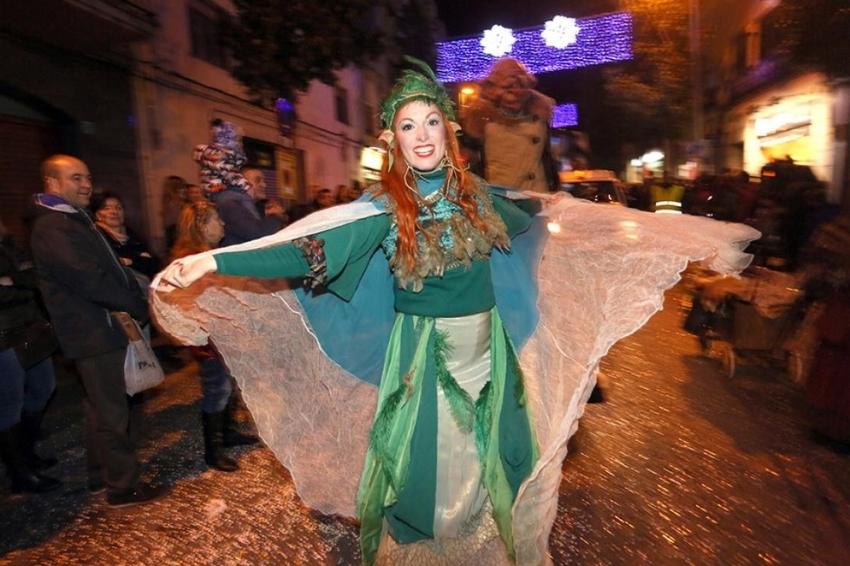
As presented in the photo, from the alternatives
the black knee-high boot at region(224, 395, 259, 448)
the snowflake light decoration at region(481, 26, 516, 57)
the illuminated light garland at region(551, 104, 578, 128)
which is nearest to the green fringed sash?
the black knee-high boot at region(224, 395, 259, 448)

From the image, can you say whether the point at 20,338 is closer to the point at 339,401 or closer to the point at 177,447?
the point at 177,447

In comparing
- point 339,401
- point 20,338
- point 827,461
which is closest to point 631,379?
point 827,461

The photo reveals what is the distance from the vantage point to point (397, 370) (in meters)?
2.37

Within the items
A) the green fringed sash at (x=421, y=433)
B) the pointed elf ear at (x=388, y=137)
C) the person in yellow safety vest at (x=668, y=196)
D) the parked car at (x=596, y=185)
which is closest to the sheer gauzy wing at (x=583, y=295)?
the green fringed sash at (x=421, y=433)

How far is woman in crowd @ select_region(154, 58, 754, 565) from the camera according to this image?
2.23 metres

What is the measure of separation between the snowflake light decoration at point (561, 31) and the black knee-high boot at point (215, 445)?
52.3 feet

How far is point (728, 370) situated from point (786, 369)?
1.80 ft

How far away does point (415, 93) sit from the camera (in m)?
2.30

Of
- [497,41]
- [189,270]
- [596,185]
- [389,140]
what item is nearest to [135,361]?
[189,270]

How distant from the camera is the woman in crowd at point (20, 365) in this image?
3.62 metres

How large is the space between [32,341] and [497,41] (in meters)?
16.1

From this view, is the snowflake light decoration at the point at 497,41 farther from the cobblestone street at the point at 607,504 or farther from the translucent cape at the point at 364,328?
the translucent cape at the point at 364,328

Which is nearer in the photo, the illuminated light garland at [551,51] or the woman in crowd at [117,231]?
the woman in crowd at [117,231]

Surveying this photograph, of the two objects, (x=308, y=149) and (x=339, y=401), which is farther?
(x=308, y=149)
